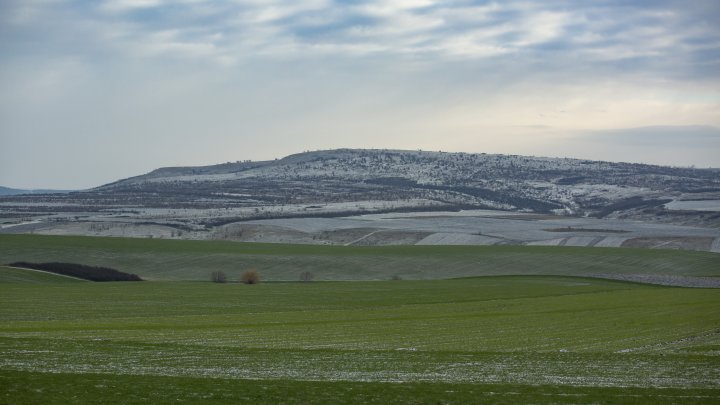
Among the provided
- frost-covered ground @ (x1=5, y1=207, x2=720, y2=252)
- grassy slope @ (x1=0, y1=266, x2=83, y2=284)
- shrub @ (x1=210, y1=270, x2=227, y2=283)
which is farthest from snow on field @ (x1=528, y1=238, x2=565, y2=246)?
grassy slope @ (x1=0, y1=266, x2=83, y2=284)

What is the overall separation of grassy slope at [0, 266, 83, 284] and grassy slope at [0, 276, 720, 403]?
663 cm

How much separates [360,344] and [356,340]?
151cm

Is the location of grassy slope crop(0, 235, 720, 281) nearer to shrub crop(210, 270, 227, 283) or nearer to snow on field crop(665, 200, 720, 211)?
shrub crop(210, 270, 227, 283)

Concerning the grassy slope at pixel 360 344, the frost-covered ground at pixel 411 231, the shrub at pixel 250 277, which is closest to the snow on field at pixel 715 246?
the frost-covered ground at pixel 411 231

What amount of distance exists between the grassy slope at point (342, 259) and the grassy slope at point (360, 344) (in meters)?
19.6

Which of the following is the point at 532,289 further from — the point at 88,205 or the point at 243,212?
the point at 88,205

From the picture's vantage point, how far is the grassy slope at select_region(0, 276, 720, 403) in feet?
71.4

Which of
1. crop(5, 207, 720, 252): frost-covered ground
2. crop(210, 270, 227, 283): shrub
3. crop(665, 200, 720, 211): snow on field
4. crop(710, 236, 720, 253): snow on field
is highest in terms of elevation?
crop(665, 200, 720, 211): snow on field

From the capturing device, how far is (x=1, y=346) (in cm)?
2856

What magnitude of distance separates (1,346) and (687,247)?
8790cm

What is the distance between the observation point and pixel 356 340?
34375mm

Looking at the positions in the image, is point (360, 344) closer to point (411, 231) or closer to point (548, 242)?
point (548, 242)

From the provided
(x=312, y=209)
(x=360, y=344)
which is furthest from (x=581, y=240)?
(x=360, y=344)

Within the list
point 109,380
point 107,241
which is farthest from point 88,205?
point 109,380
